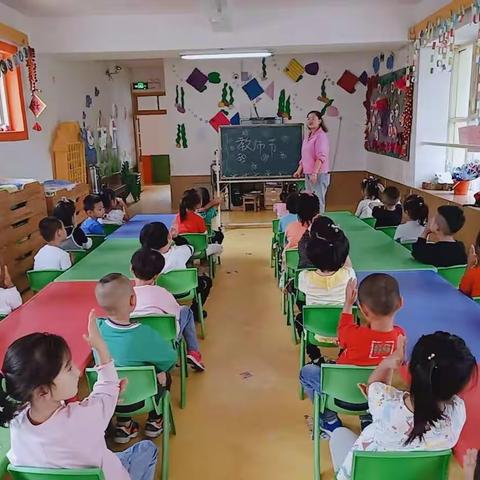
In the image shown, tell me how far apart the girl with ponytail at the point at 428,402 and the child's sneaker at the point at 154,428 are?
1.29m

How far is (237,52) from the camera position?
6402 millimetres

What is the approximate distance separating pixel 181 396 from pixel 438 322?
1.40 metres

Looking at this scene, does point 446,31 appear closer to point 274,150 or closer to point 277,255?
point 277,255

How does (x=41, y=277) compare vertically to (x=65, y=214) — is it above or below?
below

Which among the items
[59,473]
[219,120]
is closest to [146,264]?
[59,473]

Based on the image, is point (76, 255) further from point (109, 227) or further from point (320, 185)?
point (320, 185)

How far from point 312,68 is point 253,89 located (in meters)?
1.03

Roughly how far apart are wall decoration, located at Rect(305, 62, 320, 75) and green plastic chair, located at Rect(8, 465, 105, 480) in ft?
26.3

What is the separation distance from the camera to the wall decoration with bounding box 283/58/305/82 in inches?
329

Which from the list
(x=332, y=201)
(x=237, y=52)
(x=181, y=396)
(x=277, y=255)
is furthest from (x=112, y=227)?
(x=332, y=201)

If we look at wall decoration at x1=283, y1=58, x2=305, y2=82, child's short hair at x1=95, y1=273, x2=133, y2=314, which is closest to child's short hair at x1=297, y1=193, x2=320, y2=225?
child's short hair at x1=95, y1=273, x2=133, y2=314

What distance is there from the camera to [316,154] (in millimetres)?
6133

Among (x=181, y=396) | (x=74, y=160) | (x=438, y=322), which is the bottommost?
(x=181, y=396)

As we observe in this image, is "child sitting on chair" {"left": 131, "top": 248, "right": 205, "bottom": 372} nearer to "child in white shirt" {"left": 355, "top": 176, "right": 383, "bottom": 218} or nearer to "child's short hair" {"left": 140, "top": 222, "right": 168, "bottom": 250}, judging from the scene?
"child's short hair" {"left": 140, "top": 222, "right": 168, "bottom": 250}
